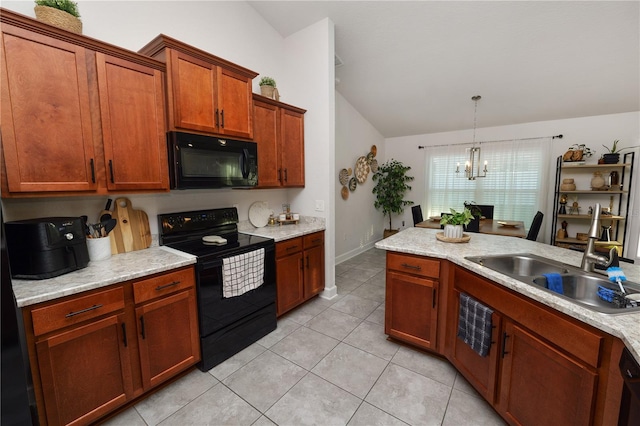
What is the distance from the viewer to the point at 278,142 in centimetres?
285

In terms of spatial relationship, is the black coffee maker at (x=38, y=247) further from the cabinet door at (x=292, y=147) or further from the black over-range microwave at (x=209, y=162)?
the cabinet door at (x=292, y=147)

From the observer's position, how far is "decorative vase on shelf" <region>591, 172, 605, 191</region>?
399cm

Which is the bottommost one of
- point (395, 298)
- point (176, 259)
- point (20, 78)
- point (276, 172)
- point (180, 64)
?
point (395, 298)

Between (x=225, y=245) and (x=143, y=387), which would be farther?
(x=225, y=245)

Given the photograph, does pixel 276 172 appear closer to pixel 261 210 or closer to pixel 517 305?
pixel 261 210

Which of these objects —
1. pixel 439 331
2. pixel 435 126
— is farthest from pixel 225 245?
pixel 435 126

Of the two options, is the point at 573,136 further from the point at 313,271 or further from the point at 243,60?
the point at 243,60

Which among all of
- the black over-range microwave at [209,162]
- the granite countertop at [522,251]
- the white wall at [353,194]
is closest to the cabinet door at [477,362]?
the granite countertop at [522,251]

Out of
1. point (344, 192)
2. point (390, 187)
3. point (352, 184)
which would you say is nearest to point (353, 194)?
point (352, 184)

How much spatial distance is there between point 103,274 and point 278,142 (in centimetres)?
194

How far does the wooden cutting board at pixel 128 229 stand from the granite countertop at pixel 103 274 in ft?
0.20

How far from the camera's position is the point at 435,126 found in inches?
205

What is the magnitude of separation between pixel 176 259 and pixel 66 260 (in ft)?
1.80

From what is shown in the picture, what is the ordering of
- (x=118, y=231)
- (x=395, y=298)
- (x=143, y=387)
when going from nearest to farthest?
(x=143, y=387), (x=118, y=231), (x=395, y=298)
